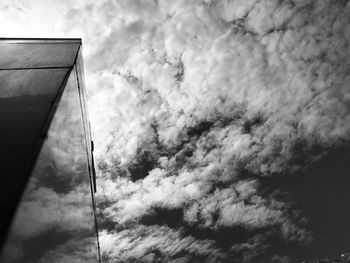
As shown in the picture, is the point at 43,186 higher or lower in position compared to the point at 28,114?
lower

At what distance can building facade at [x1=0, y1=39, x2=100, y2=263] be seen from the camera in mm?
1887

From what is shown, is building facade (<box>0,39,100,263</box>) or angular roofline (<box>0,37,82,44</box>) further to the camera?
angular roofline (<box>0,37,82,44</box>)

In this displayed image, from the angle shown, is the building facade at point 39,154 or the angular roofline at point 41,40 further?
the angular roofline at point 41,40

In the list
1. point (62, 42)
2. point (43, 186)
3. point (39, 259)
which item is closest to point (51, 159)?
point (43, 186)

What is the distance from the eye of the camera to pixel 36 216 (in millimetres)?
2168

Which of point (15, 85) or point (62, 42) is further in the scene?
point (62, 42)

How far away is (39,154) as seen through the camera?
2309 millimetres

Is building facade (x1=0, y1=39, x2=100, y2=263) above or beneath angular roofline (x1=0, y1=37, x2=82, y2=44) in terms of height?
beneath

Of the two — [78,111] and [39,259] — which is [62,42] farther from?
[39,259]

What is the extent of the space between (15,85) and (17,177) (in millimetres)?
1118

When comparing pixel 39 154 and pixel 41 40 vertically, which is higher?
pixel 41 40

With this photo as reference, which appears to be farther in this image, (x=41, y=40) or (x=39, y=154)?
(x=41, y=40)

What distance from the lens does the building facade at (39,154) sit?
6.19 ft

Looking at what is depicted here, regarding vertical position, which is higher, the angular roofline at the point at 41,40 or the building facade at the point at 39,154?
the angular roofline at the point at 41,40
